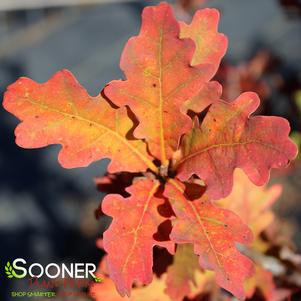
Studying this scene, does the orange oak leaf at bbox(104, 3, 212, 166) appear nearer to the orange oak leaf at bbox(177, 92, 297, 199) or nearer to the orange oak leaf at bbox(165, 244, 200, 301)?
the orange oak leaf at bbox(177, 92, 297, 199)

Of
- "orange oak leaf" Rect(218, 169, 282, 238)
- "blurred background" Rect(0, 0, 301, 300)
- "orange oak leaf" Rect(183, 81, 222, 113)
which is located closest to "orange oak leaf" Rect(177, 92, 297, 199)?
"orange oak leaf" Rect(183, 81, 222, 113)

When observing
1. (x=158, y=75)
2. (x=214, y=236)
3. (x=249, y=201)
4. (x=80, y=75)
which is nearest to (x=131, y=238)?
(x=214, y=236)

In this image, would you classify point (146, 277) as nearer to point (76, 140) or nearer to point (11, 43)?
point (76, 140)

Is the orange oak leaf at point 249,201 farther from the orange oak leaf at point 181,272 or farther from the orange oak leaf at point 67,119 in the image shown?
the orange oak leaf at point 67,119

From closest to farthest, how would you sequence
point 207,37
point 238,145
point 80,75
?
1. point 238,145
2. point 207,37
3. point 80,75

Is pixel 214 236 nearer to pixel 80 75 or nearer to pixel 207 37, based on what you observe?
pixel 207 37

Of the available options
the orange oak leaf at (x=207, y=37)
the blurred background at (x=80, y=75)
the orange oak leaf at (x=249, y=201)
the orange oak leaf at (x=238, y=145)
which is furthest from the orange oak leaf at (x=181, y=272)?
the blurred background at (x=80, y=75)
